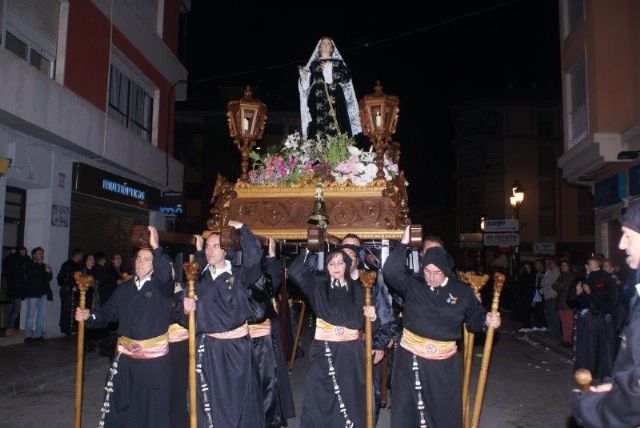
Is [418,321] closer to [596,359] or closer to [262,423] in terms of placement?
[262,423]

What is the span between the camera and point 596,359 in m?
9.38

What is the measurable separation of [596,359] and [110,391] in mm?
7672

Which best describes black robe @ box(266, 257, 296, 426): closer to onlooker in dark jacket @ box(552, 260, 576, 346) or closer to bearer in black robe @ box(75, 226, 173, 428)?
bearer in black robe @ box(75, 226, 173, 428)

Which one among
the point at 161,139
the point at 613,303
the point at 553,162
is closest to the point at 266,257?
the point at 613,303

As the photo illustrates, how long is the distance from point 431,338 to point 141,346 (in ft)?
8.25

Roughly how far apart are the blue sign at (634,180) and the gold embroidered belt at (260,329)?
993cm

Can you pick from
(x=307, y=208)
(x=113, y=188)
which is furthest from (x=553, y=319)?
(x=113, y=188)

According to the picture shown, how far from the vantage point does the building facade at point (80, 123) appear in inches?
443

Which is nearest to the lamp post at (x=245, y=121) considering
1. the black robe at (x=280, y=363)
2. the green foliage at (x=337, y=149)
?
the green foliage at (x=337, y=149)

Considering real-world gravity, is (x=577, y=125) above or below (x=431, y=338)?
above

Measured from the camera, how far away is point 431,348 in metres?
5.01

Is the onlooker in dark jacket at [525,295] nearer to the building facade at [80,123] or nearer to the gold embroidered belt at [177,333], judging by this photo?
the building facade at [80,123]

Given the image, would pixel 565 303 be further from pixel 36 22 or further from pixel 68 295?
pixel 36 22

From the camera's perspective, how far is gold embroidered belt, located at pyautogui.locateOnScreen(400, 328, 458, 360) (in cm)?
499
